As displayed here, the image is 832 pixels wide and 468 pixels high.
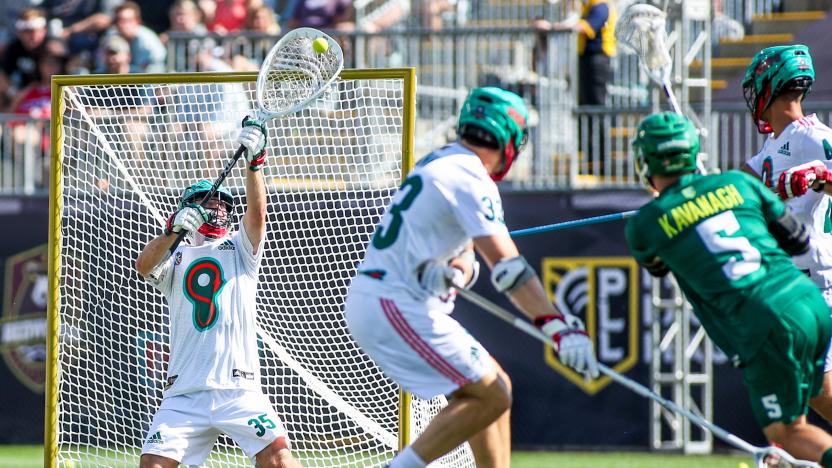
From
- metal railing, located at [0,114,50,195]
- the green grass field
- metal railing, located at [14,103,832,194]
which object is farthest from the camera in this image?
metal railing, located at [0,114,50,195]

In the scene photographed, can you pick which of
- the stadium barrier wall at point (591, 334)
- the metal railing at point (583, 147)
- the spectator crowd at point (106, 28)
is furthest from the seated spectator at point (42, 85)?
the stadium barrier wall at point (591, 334)

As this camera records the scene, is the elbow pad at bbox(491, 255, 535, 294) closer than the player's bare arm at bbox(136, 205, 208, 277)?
Yes

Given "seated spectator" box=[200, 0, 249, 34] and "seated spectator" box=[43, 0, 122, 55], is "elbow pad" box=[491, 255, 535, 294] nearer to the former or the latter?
"seated spectator" box=[200, 0, 249, 34]

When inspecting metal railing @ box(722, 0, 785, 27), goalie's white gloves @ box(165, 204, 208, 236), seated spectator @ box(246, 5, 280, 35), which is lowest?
goalie's white gloves @ box(165, 204, 208, 236)

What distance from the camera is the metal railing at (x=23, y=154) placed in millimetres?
11789

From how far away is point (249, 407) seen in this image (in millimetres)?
6484

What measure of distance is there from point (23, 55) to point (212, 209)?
779 centimetres

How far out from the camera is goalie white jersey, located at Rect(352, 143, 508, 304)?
5141 mm

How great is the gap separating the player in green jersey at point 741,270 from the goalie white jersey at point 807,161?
1356 millimetres

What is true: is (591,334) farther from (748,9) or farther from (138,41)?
(138,41)

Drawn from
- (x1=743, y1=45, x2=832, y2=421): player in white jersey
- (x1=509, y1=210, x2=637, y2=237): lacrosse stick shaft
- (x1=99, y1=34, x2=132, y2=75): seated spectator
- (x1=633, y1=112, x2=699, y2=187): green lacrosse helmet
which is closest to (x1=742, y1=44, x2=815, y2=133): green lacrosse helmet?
(x1=743, y1=45, x2=832, y2=421): player in white jersey

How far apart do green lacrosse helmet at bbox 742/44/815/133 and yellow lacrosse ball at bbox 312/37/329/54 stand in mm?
2055

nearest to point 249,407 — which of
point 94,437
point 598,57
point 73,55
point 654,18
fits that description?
point 94,437

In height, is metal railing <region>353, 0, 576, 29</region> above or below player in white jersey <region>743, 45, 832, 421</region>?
above
